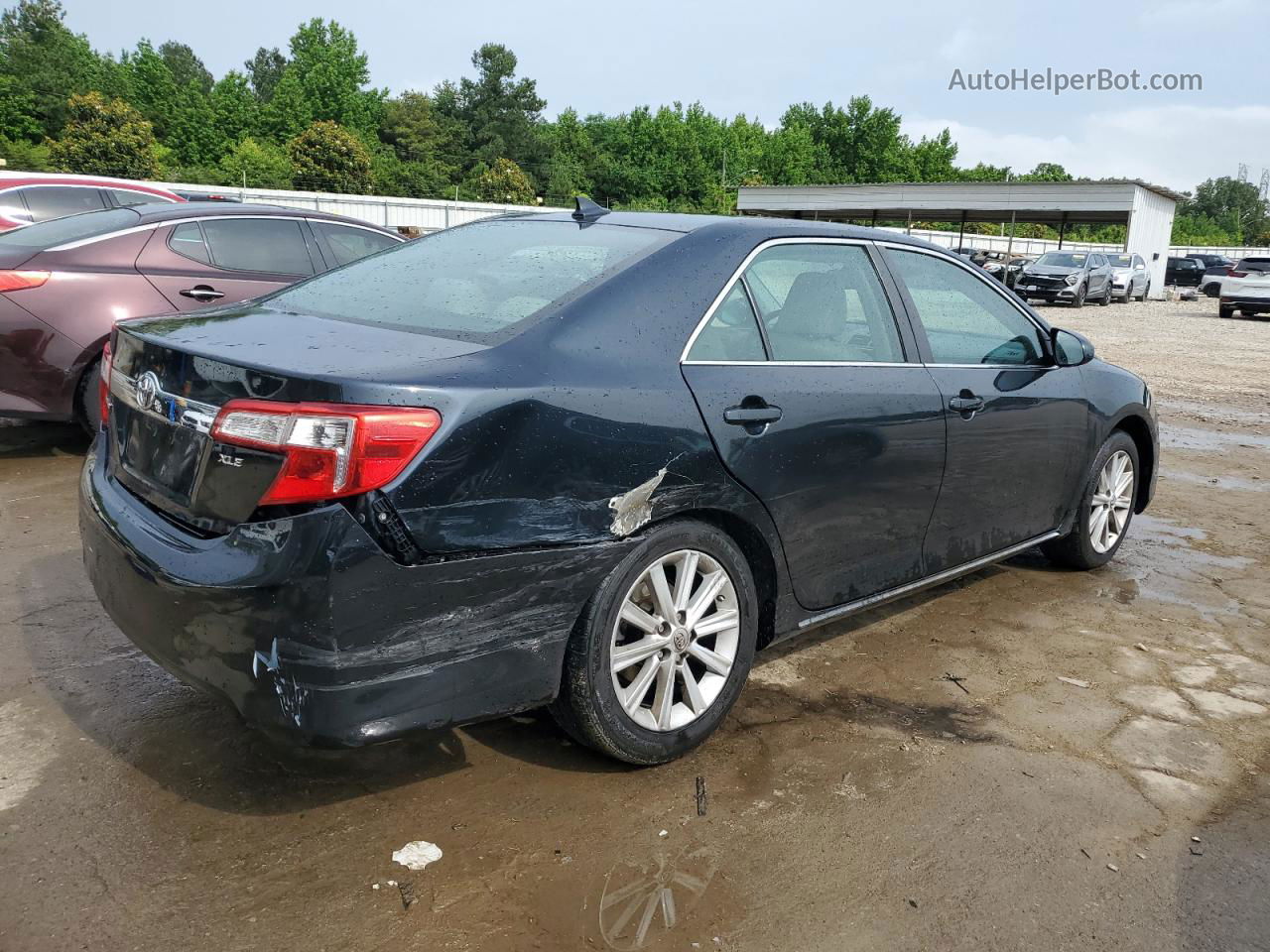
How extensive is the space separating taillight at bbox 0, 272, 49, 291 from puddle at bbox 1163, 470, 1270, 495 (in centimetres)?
734

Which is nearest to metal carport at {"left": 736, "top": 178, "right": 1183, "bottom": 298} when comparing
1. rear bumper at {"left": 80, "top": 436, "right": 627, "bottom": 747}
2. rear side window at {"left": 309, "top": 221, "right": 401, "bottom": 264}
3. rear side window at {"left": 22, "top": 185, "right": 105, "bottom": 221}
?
rear side window at {"left": 22, "top": 185, "right": 105, "bottom": 221}

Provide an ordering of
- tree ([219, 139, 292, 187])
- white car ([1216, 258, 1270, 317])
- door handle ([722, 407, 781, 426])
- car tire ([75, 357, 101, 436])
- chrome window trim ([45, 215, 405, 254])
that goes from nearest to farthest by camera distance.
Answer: door handle ([722, 407, 781, 426]), car tire ([75, 357, 101, 436]), chrome window trim ([45, 215, 405, 254]), white car ([1216, 258, 1270, 317]), tree ([219, 139, 292, 187])

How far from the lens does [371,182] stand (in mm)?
68312

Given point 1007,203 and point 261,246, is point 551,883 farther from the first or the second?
point 1007,203

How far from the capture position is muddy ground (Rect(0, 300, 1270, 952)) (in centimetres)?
247

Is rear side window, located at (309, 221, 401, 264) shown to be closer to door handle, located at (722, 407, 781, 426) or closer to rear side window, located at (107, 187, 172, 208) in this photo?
door handle, located at (722, 407, 781, 426)

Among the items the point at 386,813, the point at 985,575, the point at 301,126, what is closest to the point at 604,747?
the point at 386,813

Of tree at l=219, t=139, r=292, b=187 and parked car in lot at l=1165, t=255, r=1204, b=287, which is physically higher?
tree at l=219, t=139, r=292, b=187

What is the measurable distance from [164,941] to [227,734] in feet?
3.16

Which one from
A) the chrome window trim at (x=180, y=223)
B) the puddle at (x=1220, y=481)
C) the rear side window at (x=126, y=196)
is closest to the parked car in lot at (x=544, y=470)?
the chrome window trim at (x=180, y=223)

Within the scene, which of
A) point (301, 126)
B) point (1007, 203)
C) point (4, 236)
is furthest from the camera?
point (301, 126)

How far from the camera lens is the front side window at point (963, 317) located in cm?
405

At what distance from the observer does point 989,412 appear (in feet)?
13.6

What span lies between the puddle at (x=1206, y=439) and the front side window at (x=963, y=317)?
16.9 ft
